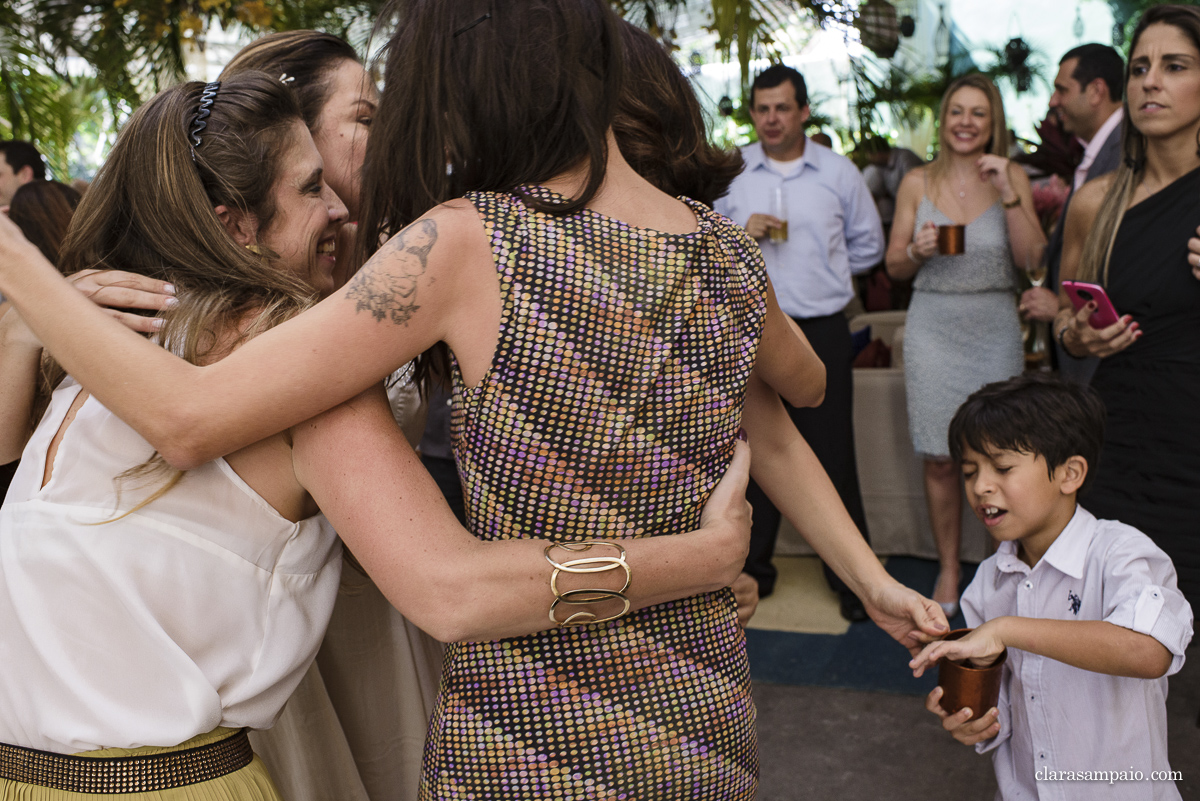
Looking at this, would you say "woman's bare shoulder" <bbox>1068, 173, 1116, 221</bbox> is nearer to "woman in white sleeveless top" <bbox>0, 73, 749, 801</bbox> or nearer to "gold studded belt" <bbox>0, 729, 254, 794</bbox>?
"woman in white sleeveless top" <bbox>0, 73, 749, 801</bbox>

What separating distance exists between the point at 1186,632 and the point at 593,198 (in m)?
1.36

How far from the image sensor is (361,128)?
182 centimetres

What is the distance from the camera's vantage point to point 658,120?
5.01 feet

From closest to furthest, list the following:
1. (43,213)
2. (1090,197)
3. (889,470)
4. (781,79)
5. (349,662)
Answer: (349,662), (1090,197), (43,213), (781,79), (889,470)

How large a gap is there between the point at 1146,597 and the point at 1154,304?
1.27 metres

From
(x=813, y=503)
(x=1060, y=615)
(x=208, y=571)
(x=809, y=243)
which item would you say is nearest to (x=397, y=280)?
(x=208, y=571)

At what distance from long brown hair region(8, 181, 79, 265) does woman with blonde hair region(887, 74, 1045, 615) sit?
10.3 feet

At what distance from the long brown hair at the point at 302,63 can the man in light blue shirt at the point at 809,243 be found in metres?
2.54

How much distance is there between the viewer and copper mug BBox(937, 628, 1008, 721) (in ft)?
4.97

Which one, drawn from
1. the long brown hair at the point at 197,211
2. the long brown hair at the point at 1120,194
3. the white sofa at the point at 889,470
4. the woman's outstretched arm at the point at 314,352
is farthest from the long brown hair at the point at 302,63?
the white sofa at the point at 889,470

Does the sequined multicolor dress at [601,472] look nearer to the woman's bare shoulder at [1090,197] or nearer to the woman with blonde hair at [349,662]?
the woman with blonde hair at [349,662]

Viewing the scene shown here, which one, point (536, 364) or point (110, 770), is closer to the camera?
point (536, 364)

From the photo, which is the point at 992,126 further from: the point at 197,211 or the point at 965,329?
the point at 197,211

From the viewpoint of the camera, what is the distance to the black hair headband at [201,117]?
4.28ft
